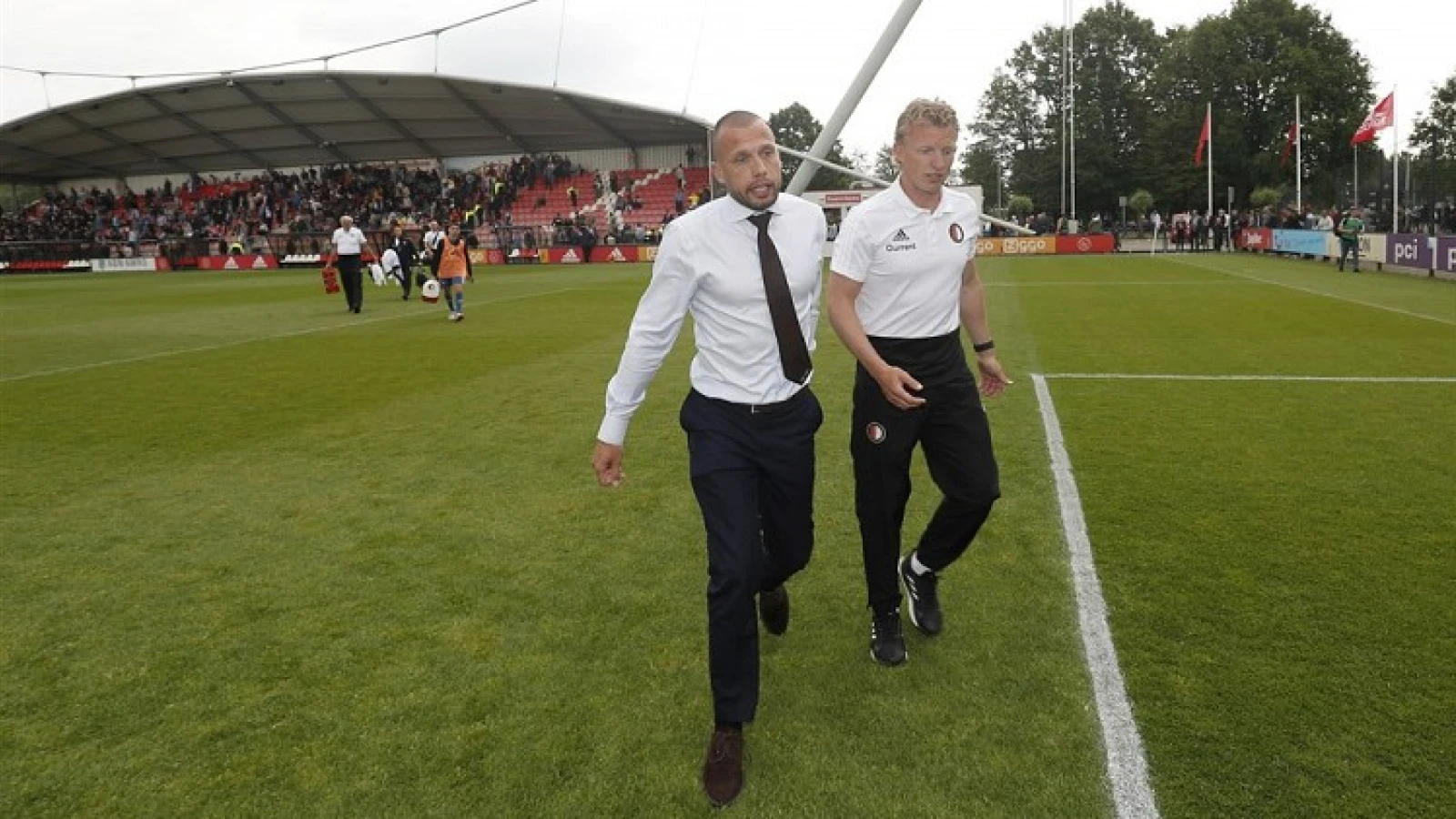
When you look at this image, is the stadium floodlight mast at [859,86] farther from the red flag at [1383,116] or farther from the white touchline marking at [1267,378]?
the red flag at [1383,116]

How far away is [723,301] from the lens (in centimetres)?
316

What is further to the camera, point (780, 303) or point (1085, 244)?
point (1085, 244)

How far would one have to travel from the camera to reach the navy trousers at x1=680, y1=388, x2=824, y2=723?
3.03 meters

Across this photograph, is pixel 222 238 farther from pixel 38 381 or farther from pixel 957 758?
pixel 957 758

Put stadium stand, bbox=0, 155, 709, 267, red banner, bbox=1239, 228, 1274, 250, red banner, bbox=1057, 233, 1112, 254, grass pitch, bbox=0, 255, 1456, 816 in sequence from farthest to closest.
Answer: stadium stand, bbox=0, 155, 709, 267, red banner, bbox=1057, 233, 1112, 254, red banner, bbox=1239, 228, 1274, 250, grass pitch, bbox=0, 255, 1456, 816

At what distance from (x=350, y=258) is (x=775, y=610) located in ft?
56.5

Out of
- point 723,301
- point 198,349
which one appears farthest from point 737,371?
point 198,349

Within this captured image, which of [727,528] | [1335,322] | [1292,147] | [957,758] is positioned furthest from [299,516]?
[1292,147]

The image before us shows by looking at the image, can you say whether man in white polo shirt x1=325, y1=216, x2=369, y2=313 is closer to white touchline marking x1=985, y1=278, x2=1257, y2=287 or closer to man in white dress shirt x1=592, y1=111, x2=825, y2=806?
white touchline marking x1=985, y1=278, x2=1257, y2=287

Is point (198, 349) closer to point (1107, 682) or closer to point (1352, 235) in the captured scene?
point (1107, 682)

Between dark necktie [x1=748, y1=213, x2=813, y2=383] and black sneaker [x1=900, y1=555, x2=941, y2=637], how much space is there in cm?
133

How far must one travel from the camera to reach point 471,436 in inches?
309

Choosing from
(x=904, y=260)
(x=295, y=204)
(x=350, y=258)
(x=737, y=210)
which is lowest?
(x=904, y=260)

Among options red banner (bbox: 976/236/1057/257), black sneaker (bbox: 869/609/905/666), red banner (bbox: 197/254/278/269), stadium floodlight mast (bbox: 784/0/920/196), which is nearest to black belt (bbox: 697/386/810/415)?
black sneaker (bbox: 869/609/905/666)
